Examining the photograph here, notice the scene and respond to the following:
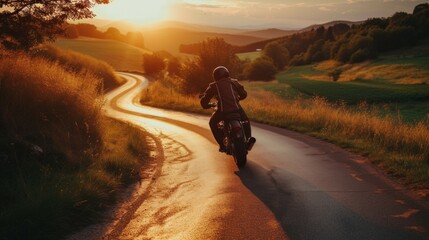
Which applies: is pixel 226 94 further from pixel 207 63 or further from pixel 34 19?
pixel 207 63

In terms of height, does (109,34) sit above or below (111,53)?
above

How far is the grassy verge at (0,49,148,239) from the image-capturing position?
525 centimetres

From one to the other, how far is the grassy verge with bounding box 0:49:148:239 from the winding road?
19.5 inches

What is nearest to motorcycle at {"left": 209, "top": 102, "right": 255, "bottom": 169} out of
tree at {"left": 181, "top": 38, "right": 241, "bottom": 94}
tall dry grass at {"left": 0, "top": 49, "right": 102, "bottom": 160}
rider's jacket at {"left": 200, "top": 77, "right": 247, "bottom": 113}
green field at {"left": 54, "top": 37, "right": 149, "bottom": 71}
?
rider's jacket at {"left": 200, "top": 77, "right": 247, "bottom": 113}

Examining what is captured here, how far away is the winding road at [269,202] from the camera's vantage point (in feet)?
16.4

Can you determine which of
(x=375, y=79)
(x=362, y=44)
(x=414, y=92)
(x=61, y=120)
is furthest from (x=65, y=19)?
(x=362, y=44)

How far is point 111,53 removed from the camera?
11506 centimetres

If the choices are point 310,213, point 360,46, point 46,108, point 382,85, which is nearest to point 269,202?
point 310,213

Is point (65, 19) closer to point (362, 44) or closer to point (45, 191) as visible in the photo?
point (45, 191)

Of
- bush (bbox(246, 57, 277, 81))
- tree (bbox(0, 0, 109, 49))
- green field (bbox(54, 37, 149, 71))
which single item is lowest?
bush (bbox(246, 57, 277, 81))

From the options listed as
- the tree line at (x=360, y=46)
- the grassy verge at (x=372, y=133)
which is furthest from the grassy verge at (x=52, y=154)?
the tree line at (x=360, y=46)

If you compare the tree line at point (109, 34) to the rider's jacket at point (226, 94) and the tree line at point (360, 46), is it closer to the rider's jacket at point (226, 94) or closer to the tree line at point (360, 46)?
the tree line at point (360, 46)

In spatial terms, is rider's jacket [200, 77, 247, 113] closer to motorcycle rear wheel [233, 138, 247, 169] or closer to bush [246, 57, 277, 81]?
motorcycle rear wheel [233, 138, 247, 169]

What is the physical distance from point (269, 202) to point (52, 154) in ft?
14.6
